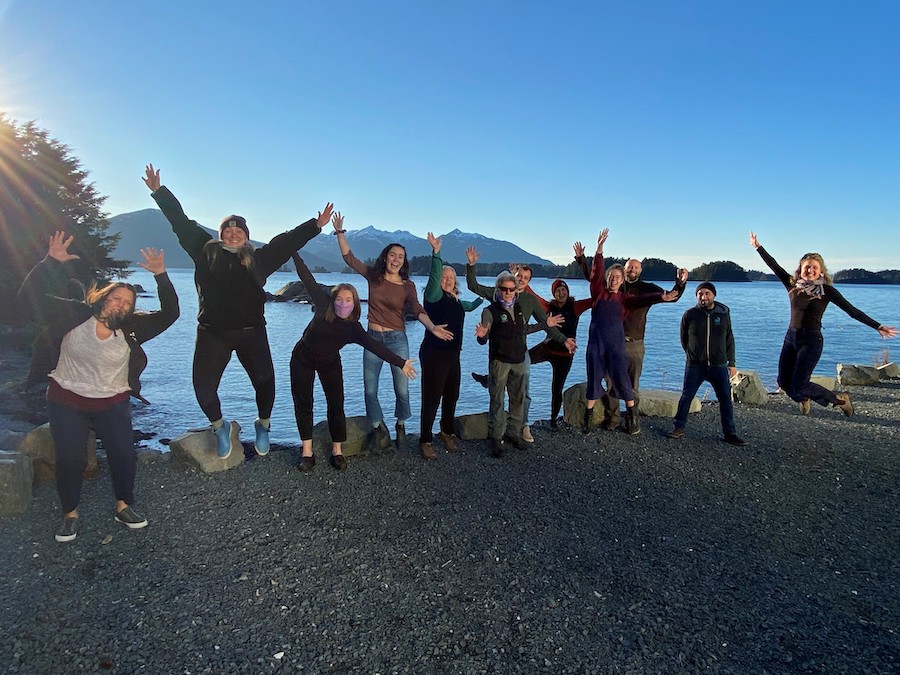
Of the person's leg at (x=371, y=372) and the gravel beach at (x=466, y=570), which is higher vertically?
the person's leg at (x=371, y=372)

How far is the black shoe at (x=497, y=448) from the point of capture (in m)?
7.48

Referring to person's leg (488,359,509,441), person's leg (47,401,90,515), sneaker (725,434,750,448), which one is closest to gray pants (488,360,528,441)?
person's leg (488,359,509,441)

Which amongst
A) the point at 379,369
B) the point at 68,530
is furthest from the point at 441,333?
the point at 68,530

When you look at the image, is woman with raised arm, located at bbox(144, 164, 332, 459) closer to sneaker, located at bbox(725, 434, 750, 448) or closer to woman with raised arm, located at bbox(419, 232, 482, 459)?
woman with raised arm, located at bbox(419, 232, 482, 459)

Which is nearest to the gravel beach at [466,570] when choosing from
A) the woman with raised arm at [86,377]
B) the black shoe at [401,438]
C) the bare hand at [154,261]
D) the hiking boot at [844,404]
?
the black shoe at [401,438]

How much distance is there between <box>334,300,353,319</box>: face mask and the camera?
6359 mm

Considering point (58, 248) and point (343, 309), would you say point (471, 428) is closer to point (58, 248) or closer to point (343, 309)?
point (343, 309)

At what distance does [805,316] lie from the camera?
8.20 metres

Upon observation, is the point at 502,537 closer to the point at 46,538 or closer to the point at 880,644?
the point at 880,644

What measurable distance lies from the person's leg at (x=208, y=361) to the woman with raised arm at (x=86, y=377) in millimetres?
843

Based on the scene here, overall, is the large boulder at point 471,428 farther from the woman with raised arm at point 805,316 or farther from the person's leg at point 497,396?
the woman with raised arm at point 805,316

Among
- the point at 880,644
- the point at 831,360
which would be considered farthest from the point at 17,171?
the point at 831,360

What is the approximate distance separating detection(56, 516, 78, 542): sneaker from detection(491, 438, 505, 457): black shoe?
4.79 metres

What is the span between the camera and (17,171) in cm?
2570
